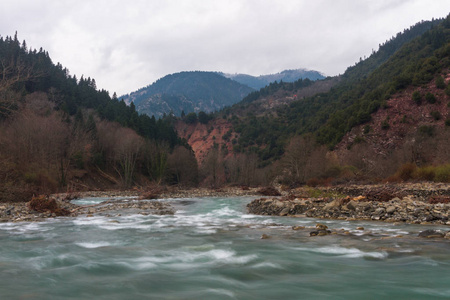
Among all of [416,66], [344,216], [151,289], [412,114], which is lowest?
[344,216]

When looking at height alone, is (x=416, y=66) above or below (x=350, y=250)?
above

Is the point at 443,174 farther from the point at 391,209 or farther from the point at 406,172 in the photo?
the point at 391,209

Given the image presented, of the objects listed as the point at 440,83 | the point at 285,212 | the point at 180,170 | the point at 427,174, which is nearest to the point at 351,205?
the point at 285,212

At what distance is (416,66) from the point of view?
67688 millimetres

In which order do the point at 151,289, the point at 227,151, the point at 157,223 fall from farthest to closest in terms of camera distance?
the point at 227,151, the point at 157,223, the point at 151,289

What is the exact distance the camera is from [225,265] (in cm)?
675

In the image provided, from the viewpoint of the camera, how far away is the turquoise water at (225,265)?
5027 millimetres

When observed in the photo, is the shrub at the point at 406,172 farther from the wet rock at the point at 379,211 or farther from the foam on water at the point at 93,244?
the foam on water at the point at 93,244

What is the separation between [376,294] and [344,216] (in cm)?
1019

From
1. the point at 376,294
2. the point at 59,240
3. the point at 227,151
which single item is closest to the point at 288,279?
the point at 376,294

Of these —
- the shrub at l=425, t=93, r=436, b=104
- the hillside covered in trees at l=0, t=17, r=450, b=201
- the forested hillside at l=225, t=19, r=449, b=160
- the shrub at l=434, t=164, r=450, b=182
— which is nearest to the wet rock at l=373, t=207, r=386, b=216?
the hillside covered in trees at l=0, t=17, r=450, b=201

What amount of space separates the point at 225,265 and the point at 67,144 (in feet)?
169

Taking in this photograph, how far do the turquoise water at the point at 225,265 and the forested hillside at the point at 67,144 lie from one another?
7243 mm

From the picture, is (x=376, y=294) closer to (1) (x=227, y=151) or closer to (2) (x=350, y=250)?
(2) (x=350, y=250)
